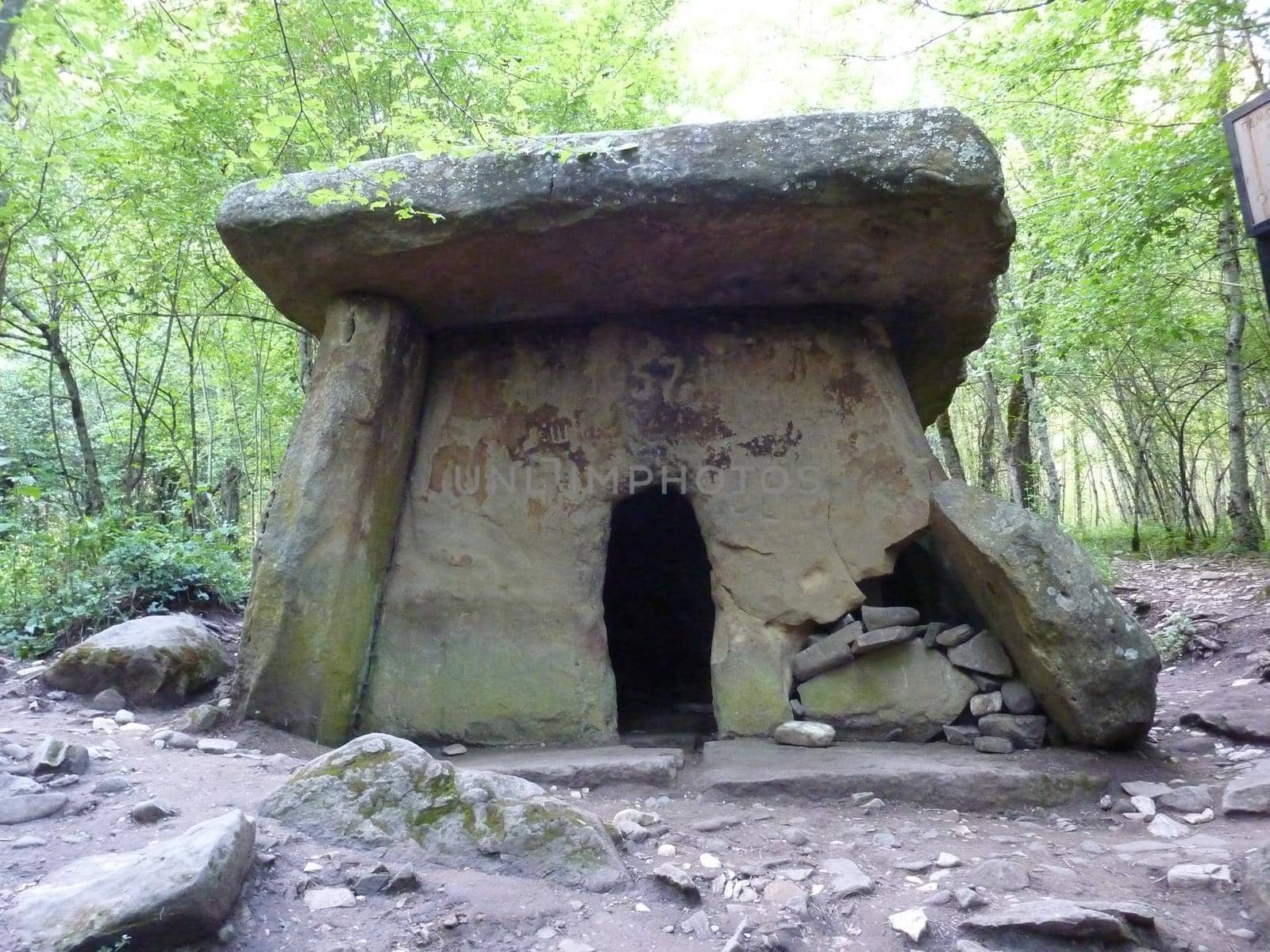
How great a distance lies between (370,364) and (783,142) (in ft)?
7.15

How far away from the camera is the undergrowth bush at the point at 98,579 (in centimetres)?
507

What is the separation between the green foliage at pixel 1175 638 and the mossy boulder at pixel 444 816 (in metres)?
4.74

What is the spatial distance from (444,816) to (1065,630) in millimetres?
2674

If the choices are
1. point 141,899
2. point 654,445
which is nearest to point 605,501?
point 654,445

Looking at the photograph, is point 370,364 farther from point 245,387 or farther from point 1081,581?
point 245,387

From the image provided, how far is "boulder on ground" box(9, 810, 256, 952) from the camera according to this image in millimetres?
1762

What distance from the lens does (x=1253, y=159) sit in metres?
2.07

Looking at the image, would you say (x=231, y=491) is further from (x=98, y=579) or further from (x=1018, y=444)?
(x=1018, y=444)

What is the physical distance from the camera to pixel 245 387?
32.4ft

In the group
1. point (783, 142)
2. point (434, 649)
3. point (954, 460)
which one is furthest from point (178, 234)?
point (954, 460)

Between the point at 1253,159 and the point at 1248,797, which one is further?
the point at 1248,797

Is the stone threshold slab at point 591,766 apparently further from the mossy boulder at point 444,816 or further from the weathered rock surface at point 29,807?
the weathered rock surface at point 29,807

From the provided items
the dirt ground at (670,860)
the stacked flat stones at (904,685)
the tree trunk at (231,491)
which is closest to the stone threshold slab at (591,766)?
the dirt ground at (670,860)

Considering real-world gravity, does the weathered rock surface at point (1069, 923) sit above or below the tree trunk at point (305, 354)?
below
